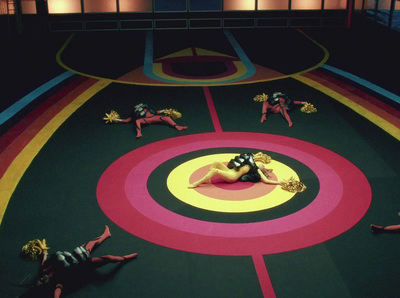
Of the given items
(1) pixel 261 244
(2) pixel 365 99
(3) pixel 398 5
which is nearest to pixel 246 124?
(2) pixel 365 99

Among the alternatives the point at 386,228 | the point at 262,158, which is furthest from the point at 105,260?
the point at 386,228

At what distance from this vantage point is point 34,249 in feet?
23.7

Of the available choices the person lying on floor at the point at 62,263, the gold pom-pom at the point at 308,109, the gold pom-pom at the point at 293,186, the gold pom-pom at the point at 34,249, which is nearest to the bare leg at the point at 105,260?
the person lying on floor at the point at 62,263

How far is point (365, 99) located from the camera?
13.7m

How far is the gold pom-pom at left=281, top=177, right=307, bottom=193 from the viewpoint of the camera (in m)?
8.86

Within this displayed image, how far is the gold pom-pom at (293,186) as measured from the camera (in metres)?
8.86

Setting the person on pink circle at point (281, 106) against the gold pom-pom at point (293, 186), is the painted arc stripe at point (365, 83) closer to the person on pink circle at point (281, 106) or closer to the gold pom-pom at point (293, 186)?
the person on pink circle at point (281, 106)

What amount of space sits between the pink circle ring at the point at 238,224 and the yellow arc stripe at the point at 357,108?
2101 millimetres

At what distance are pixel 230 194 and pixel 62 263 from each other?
3269 mm

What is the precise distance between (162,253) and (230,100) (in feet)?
23.7

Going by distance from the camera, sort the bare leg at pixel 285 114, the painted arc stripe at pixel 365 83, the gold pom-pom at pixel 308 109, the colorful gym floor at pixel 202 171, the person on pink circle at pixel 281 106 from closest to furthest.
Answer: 1. the colorful gym floor at pixel 202 171
2. the bare leg at pixel 285 114
3. the person on pink circle at pixel 281 106
4. the gold pom-pom at pixel 308 109
5. the painted arc stripe at pixel 365 83

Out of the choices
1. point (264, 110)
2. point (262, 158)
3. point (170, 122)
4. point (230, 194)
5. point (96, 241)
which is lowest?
point (96, 241)

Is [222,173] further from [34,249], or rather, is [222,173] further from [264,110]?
[264,110]

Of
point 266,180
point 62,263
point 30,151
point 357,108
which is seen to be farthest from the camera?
point 357,108
